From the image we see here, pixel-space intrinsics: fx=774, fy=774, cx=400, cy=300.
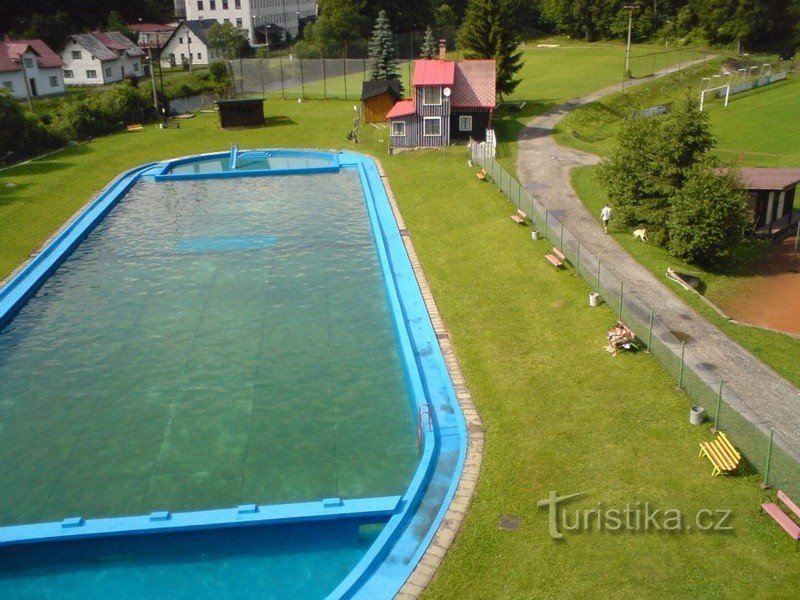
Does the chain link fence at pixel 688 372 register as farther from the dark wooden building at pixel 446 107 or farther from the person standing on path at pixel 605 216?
the dark wooden building at pixel 446 107

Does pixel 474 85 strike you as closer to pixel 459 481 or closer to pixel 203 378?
pixel 203 378

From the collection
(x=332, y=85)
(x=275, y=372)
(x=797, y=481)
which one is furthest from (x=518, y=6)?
(x=797, y=481)

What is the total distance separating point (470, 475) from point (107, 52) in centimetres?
7476

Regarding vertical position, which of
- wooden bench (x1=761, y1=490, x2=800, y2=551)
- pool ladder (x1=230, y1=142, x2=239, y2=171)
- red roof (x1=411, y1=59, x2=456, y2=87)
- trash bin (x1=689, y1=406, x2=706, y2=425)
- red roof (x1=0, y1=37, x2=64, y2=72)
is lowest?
wooden bench (x1=761, y1=490, x2=800, y2=551)

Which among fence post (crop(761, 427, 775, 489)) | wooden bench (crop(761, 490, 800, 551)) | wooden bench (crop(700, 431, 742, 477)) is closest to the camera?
wooden bench (crop(761, 490, 800, 551))

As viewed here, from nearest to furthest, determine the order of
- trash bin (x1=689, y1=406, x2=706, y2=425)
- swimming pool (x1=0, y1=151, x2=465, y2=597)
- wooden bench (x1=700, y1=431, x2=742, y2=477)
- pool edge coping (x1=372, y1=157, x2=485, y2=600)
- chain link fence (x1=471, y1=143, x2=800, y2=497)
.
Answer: pool edge coping (x1=372, y1=157, x2=485, y2=600), chain link fence (x1=471, y1=143, x2=800, y2=497), wooden bench (x1=700, y1=431, x2=742, y2=477), swimming pool (x1=0, y1=151, x2=465, y2=597), trash bin (x1=689, y1=406, x2=706, y2=425)

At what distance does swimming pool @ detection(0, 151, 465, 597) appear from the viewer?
15875 mm

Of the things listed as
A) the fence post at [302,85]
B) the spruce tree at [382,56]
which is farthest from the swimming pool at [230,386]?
the fence post at [302,85]

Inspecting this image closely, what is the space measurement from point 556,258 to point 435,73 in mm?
20394

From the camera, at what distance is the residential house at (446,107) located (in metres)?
42.5

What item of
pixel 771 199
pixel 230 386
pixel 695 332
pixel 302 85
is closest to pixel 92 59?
pixel 302 85

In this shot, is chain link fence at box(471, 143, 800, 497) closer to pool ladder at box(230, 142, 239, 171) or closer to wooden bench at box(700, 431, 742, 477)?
wooden bench at box(700, 431, 742, 477)

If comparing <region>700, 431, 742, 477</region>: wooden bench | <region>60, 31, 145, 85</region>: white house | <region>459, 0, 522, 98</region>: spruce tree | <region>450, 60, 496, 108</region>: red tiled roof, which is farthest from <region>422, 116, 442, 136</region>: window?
<region>60, 31, 145, 85</region>: white house

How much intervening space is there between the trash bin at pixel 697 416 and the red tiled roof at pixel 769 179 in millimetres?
15421
